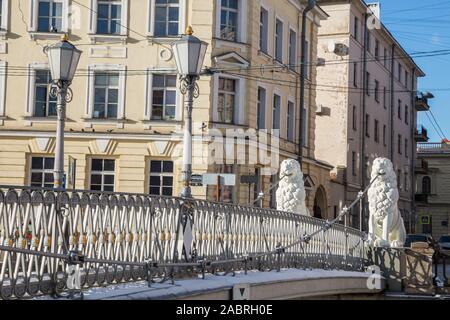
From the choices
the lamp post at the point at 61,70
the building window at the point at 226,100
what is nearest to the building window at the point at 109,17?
the building window at the point at 226,100

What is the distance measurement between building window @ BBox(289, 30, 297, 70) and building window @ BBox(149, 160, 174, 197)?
948 cm

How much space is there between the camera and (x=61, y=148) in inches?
540

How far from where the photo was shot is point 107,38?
29516 mm

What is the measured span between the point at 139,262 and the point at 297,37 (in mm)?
28366

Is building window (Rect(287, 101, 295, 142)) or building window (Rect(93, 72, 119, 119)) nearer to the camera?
building window (Rect(93, 72, 119, 119))

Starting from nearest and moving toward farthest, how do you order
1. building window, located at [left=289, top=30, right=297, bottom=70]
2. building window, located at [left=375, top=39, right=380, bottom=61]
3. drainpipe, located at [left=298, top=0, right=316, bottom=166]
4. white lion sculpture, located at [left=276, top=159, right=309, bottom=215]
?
white lion sculpture, located at [left=276, top=159, right=309, bottom=215], drainpipe, located at [left=298, top=0, right=316, bottom=166], building window, located at [left=289, top=30, right=297, bottom=70], building window, located at [left=375, top=39, right=380, bottom=61]

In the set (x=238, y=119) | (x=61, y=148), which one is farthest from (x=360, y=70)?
(x=61, y=148)

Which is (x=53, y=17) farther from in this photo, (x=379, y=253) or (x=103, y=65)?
(x=379, y=253)

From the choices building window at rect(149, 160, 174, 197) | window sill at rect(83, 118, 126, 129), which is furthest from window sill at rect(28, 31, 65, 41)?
building window at rect(149, 160, 174, 197)

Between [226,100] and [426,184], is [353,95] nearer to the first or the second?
[226,100]

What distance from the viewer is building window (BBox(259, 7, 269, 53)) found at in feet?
105

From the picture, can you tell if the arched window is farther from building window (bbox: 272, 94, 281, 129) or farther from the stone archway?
building window (bbox: 272, 94, 281, 129)

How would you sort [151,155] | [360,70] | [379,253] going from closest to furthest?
[379,253] → [151,155] → [360,70]

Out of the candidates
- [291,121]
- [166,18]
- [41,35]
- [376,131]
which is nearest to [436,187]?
[376,131]
